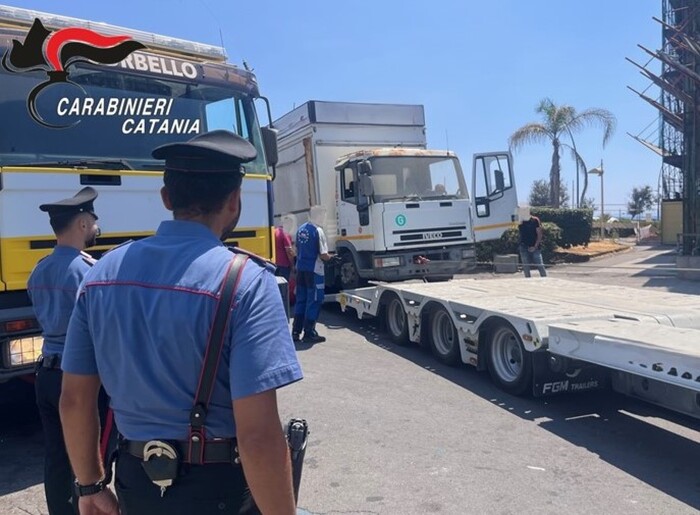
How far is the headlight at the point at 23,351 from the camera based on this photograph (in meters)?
4.21

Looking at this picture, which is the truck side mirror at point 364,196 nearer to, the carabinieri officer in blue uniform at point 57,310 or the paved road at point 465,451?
the paved road at point 465,451

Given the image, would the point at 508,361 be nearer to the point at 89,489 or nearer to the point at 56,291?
the point at 56,291


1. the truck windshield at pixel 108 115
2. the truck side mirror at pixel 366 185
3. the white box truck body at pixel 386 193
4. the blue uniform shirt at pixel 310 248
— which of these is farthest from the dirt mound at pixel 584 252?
the truck windshield at pixel 108 115

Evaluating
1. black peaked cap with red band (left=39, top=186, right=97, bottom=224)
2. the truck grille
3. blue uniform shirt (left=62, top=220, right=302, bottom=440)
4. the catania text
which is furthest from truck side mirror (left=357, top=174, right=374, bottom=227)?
blue uniform shirt (left=62, top=220, right=302, bottom=440)

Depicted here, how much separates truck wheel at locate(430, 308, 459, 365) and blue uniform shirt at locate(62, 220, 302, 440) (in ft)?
17.3

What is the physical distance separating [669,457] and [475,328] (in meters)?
2.24

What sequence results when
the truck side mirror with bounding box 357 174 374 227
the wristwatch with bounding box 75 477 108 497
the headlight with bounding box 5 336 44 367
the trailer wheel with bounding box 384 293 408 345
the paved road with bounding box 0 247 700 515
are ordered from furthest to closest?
the truck side mirror with bounding box 357 174 374 227, the trailer wheel with bounding box 384 293 408 345, the headlight with bounding box 5 336 44 367, the paved road with bounding box 0 247 700 515, the wristwatch with bounding box 75 477 108 497

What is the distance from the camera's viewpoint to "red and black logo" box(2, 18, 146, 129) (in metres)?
4.77

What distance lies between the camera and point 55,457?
3180 millimetres

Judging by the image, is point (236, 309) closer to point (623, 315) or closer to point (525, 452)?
point (525, 452)

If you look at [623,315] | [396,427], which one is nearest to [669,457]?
[623,315]

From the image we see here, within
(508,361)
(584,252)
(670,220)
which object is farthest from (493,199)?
(670,220)

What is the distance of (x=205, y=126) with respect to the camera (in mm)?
5723

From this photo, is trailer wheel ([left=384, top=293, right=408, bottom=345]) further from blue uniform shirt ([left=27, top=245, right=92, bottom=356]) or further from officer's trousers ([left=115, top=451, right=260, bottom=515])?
officer's trousers ([left=115, top=451, right=260, bottom=515])
